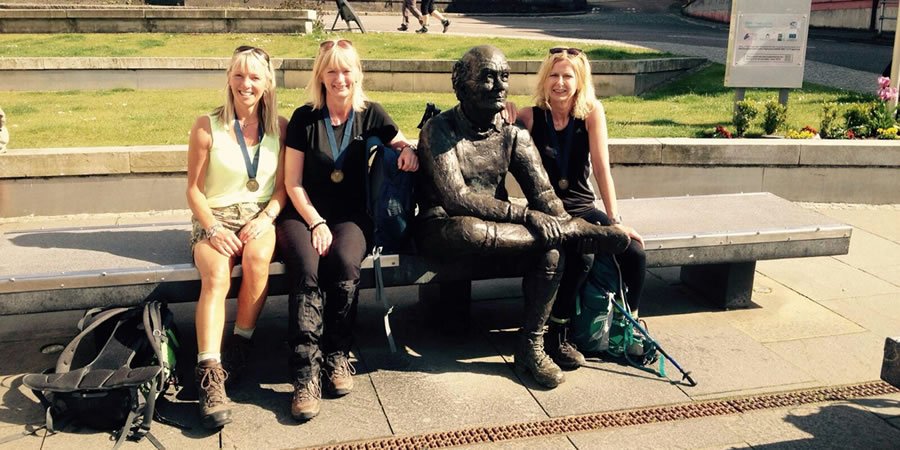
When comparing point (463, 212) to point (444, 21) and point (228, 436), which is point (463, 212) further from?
point (444, 21)

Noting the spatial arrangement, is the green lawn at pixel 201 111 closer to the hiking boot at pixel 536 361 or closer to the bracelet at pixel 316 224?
the bracelet at pixel 316 224

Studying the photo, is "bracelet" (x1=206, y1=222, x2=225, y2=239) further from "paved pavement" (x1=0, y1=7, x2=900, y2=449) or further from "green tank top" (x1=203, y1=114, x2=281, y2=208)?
"paved pavement" (x1=0, y1=7, x2=900, y2=449)

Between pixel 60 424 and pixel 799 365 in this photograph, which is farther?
pixel 799 365

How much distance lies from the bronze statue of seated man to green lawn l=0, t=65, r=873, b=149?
14.8 feet

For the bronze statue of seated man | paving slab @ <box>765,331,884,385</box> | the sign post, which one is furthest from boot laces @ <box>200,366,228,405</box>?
the sign post

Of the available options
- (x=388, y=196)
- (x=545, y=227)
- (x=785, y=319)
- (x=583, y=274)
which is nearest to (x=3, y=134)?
(x=388, y=196)

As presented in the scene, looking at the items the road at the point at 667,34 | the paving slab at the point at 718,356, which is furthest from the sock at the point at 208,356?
the road at the point at 667,34

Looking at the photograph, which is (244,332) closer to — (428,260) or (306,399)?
(306,399)

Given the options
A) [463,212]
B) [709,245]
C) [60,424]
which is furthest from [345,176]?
A: [709,245]

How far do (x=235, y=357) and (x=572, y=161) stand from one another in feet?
7.58

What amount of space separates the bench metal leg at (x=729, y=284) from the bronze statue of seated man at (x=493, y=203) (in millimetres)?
1456

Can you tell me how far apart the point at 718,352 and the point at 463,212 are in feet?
6.08

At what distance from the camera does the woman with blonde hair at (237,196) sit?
4543 millimetres

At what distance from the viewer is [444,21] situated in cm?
2134
